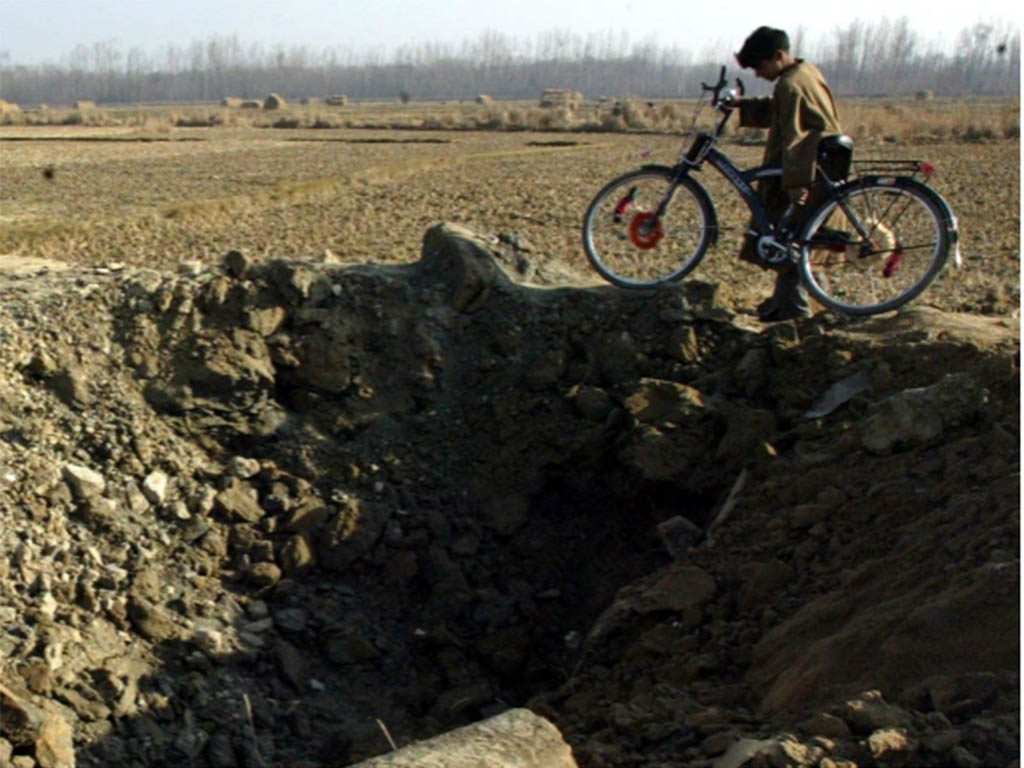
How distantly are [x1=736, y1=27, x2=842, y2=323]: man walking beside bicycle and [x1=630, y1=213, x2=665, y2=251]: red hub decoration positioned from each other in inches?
18.0

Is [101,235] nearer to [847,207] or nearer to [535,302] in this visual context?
[535,302]

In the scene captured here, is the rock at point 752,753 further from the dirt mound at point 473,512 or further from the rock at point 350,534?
the rock at point 350,534

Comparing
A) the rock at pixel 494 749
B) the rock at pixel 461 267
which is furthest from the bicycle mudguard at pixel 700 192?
the rock at pixel 494 749

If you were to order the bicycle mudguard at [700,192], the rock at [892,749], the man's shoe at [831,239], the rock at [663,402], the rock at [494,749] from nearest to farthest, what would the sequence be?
the rock at [892,749] → the rock at [494,749] → the rock at [663,402] → the man's shoe at [831,239] → the bicycle mudguard at [700,192]

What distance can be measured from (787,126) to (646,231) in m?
0.93

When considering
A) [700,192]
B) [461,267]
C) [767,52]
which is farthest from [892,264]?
[461,267]

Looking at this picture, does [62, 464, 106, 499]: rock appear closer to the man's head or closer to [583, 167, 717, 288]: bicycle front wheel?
[583, 167, 717, 288]: bicycle front wheel

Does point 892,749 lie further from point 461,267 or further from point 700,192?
point 700,192

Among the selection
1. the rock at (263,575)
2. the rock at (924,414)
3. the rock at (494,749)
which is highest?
the rock at (924,414)

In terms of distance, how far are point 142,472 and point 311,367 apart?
99 cm

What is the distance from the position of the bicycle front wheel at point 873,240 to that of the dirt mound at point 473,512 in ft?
0.98

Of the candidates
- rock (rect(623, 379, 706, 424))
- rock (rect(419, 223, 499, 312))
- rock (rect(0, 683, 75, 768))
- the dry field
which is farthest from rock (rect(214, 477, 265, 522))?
the dry field

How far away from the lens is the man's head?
6211 millimetres

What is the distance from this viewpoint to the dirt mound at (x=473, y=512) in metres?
4.13
